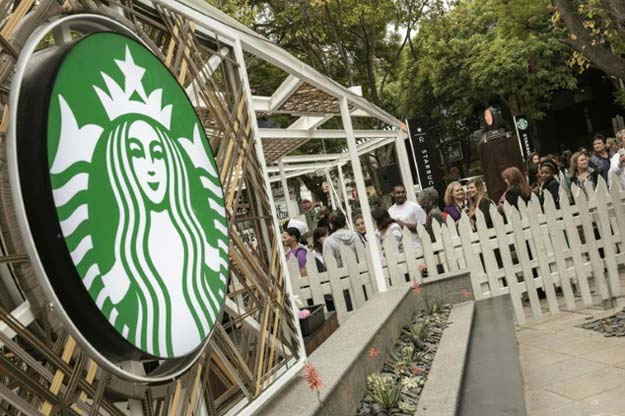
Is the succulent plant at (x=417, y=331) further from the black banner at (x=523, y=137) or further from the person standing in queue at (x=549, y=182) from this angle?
the black banner at (x=523, y=137)

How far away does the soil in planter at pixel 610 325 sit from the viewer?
6.54 meters

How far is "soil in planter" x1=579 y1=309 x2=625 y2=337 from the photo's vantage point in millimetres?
6540

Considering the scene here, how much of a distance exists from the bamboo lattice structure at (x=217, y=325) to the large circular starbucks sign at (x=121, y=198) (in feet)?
0.40

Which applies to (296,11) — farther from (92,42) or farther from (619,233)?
(92,42)

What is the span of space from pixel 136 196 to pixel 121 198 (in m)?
0.10

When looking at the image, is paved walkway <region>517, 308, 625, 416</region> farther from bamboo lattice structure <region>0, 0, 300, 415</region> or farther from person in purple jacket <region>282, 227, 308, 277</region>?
person in purple jacket <region>282, 227, 308, 277</region>

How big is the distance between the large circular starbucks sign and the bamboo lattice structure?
0.40ft

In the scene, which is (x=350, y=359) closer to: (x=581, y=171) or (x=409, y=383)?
(x=409, y=383)

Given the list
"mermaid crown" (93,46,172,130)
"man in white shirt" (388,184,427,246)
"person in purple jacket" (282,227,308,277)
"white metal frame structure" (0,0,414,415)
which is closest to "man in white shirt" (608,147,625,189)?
"man in white shirt" (388,184,427,246)

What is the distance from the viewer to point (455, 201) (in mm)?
9547

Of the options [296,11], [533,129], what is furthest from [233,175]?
[533,129]

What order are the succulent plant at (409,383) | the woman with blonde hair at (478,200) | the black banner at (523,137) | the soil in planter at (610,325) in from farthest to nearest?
the black banner at (523,137) → the woman with blonde hair at (478,200) → the soil in planter at (610,325) → the succulent plant at (409,383)

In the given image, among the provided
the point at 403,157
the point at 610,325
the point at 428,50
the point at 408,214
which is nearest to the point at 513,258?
the point at 408,214

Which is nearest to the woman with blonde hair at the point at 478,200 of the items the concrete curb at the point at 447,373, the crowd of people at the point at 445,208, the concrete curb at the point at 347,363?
the crowd of people at the point at 445,208
